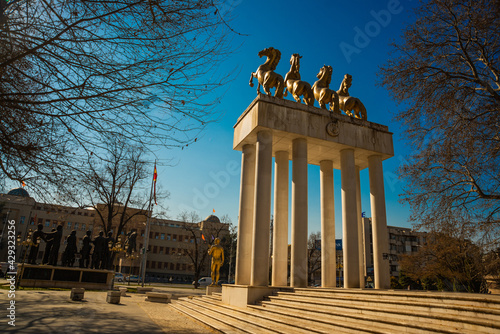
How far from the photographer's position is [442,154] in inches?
440

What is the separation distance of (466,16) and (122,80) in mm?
9752

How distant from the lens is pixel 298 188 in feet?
49.4

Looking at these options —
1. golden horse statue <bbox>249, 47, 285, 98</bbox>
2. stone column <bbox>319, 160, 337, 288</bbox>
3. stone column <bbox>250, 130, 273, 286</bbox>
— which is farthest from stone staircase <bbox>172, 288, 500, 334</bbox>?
golden horse statue <bbox>249, 47, 285, 98</bbox>

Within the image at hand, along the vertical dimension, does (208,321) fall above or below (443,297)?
below

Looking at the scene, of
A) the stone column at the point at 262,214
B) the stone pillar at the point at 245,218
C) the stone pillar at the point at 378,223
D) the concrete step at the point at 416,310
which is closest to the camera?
the concrete step at the point at 416,310

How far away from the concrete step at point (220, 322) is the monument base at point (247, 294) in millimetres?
960

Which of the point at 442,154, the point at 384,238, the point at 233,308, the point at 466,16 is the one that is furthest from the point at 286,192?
the point at 466,16

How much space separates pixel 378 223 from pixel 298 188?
4.44m

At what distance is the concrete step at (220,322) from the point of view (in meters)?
9.11

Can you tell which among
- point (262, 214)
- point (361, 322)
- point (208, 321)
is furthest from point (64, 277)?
point (361, 322)

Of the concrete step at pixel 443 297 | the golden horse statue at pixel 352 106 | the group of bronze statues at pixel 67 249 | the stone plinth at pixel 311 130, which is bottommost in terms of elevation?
the concrete step at pixel 443 297

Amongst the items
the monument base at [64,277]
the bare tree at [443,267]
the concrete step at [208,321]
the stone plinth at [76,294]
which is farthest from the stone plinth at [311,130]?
the monument base at [64,277]

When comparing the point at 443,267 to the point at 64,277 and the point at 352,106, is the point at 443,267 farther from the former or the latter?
the point at 64,277

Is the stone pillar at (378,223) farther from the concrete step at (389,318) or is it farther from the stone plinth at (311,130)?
the concrete step at (389,318)
